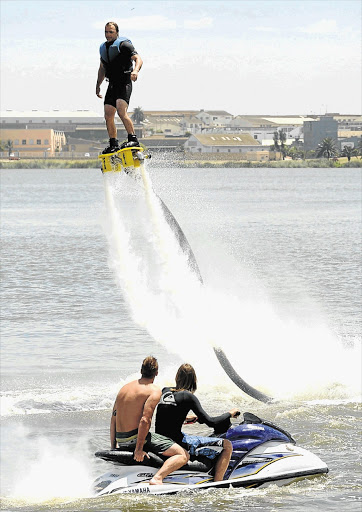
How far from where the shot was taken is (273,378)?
1798cm

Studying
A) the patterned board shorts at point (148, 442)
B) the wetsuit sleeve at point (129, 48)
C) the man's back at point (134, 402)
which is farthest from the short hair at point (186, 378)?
the wetsuit sleeve at point (129, 48)

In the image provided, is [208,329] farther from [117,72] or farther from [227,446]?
[227,446]

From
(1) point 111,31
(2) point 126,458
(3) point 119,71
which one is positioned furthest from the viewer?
(3) point 119,71

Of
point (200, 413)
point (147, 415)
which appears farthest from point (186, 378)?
point (147, 415)

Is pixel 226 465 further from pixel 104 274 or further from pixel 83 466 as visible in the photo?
pixel 104 274

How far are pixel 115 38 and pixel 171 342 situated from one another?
800cm

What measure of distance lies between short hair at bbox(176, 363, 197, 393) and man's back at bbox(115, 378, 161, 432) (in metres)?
0.25

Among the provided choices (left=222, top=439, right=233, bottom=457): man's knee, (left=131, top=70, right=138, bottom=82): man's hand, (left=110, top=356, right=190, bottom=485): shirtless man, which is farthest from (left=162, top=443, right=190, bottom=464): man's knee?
(left=131, top=70, right=138, bottom=82): man's hand

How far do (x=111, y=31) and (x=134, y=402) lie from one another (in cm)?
558

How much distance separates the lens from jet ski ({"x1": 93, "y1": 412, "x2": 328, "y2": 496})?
10.6 meters

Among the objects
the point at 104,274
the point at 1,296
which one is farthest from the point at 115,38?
the point at 104,274

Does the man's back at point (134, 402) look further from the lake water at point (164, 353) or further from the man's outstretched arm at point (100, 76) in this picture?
the man's outstretched arm at point (100, 76)

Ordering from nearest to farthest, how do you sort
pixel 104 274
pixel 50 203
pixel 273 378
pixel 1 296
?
pixel 273 378, pixel 1 296, pixel 104 274, pixel 50 203

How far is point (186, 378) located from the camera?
10266mm
